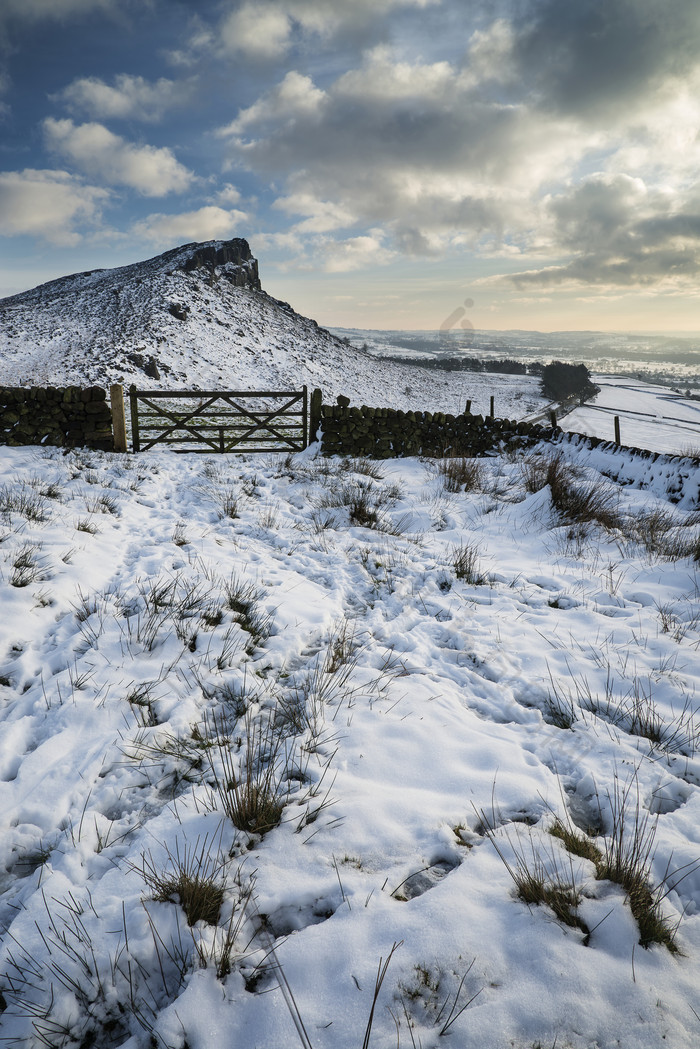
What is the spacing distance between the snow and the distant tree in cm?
5748

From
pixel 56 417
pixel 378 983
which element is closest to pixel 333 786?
pixel 378 983

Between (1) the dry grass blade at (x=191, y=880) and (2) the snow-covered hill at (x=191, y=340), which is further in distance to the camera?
(2) the snow-covered hill at (x=191, y=340)

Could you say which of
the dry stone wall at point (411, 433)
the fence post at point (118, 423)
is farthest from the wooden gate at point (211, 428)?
the dry stone wall at point (411, 433)

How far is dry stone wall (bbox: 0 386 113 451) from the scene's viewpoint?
27.2ft

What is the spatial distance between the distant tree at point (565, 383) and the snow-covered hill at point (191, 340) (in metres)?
6.32

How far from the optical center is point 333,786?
6.95 ft

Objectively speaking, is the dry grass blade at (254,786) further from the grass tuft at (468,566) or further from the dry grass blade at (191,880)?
the grass tuft at (468,566)

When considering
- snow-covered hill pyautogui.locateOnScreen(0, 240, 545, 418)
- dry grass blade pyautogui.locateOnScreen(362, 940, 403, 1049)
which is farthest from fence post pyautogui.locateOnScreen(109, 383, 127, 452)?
snow-covered hill pyautogui.locateOnScreen(0, 240, 545, 418)

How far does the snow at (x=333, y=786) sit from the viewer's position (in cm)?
134

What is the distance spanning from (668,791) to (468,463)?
8120mm

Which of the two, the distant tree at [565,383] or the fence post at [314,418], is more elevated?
the distant tree at [565,383]

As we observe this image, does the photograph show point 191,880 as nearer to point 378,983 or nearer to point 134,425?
point 378,983

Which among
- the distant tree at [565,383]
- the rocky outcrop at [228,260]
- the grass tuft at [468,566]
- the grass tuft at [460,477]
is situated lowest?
the grass tuft at [468,566]

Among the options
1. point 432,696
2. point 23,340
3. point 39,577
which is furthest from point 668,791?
point 23,340
